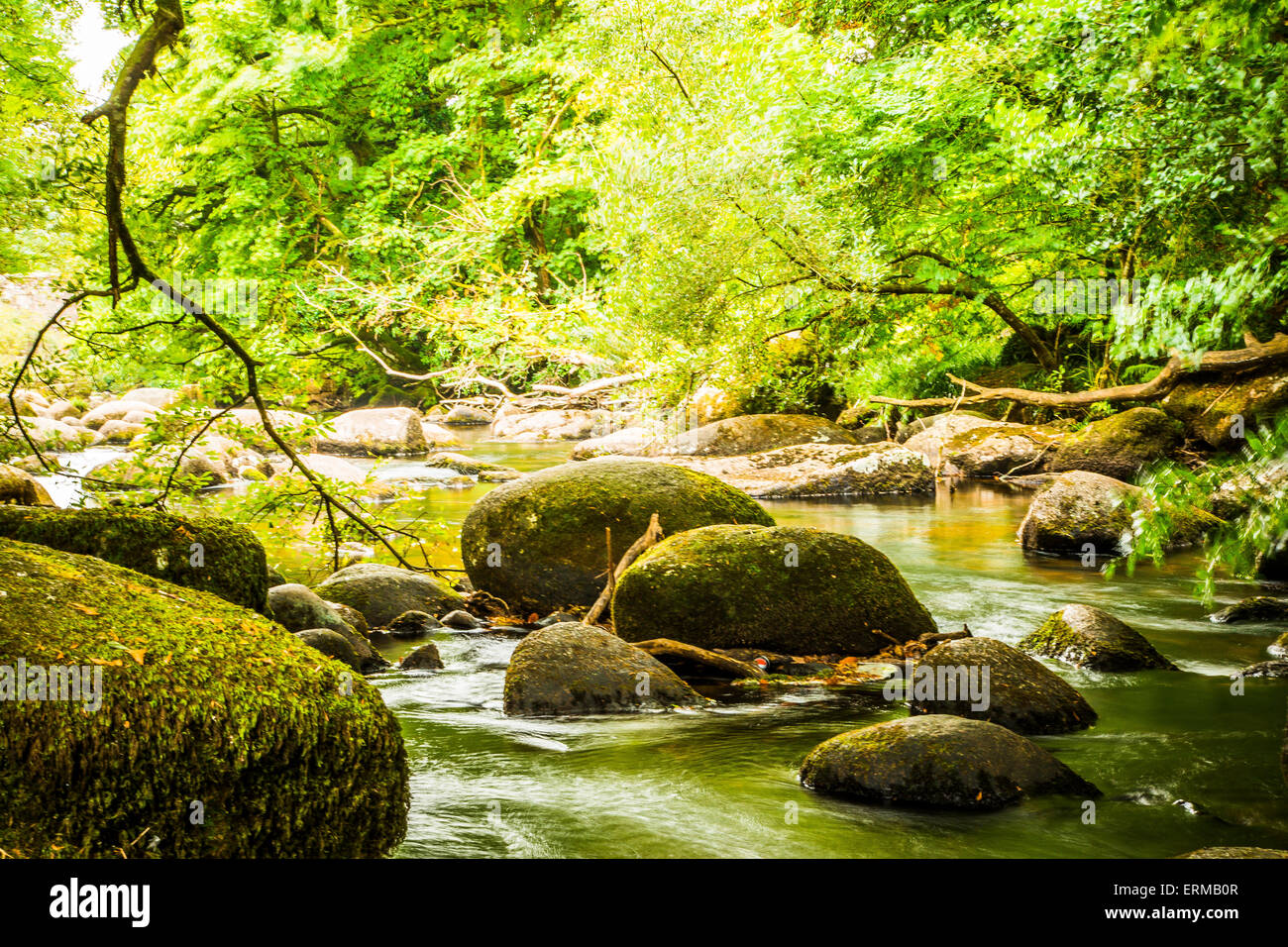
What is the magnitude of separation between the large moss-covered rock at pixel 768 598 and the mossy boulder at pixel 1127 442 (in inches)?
344

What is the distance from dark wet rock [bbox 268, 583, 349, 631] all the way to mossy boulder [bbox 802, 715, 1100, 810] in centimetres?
406

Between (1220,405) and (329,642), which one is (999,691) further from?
(1220,405)

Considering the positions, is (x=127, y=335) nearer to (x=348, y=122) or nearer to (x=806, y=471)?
(x=806, y=471)

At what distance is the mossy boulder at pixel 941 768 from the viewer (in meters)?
4.71

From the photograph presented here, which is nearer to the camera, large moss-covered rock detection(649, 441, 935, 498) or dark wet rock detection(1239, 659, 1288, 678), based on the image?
dark wet rock detection(1239, 659, 1288, 678)

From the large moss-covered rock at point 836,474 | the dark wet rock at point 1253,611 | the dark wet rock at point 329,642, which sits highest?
the large moss-covered rock at point 836,474

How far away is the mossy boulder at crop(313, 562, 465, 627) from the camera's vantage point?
9133 mm

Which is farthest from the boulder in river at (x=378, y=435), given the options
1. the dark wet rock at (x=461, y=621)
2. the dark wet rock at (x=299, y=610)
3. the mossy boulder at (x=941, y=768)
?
the mossy boulder at (x=941, y=768)

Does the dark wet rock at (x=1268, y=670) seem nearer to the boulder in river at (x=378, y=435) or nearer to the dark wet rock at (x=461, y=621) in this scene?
the dark wet rock at (x=461, y=621)

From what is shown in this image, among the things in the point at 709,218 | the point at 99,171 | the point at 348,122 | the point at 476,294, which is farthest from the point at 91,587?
the point at 348,122

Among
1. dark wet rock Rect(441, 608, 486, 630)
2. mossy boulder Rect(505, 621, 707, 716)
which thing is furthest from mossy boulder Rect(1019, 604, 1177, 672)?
dark wet rock Rect(441, 608, 486, 630)

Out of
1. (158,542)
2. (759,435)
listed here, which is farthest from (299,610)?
(759,435)

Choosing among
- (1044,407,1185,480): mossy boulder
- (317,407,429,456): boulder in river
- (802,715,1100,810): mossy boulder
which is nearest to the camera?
(802,715,1100,810): mossy boulder

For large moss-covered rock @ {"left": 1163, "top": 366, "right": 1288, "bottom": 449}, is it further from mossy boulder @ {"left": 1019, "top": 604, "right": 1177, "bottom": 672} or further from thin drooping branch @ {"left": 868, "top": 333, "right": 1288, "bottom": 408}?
mossy boulder @ {"left": 1019, "top": 604, "right": 1177, "bottom": 672}
